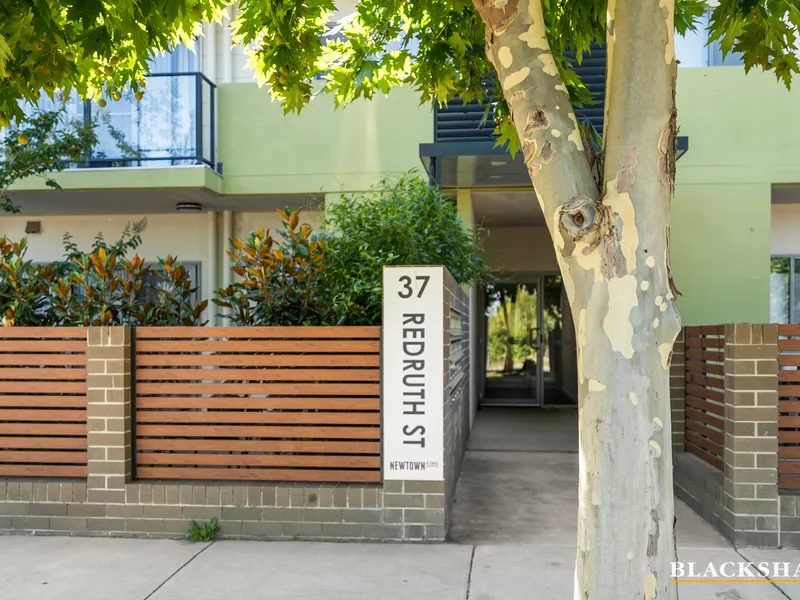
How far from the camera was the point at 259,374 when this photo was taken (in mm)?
5547

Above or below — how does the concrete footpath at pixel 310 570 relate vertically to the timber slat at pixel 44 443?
below

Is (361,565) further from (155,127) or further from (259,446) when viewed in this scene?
(155,127)

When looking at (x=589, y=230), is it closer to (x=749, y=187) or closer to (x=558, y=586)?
(x=558, y=586)

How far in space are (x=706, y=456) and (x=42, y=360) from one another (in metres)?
5.29

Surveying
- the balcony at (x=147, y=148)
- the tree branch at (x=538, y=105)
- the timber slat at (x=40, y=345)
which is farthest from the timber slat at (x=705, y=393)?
the balcony at (x=147, y=148)

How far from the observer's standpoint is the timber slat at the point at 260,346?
17.8 feet

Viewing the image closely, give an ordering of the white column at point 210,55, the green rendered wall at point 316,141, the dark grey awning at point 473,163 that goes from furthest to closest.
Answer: the white column at point 210,55 < the green rendered wall at point 316,141 < the dark grey awning at point 473,163

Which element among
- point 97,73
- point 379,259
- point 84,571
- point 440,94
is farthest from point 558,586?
point 97,73

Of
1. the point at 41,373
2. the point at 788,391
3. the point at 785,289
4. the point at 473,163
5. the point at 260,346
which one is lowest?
the point at 788,391

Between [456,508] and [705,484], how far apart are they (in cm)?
198

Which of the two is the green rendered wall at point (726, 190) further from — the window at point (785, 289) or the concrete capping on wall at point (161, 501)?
the concrete capping on wall at point (161, 501)

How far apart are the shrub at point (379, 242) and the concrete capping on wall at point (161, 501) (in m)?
0.89

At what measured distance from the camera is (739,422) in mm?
5277

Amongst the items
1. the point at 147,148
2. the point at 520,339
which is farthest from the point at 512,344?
the point at 147,148
